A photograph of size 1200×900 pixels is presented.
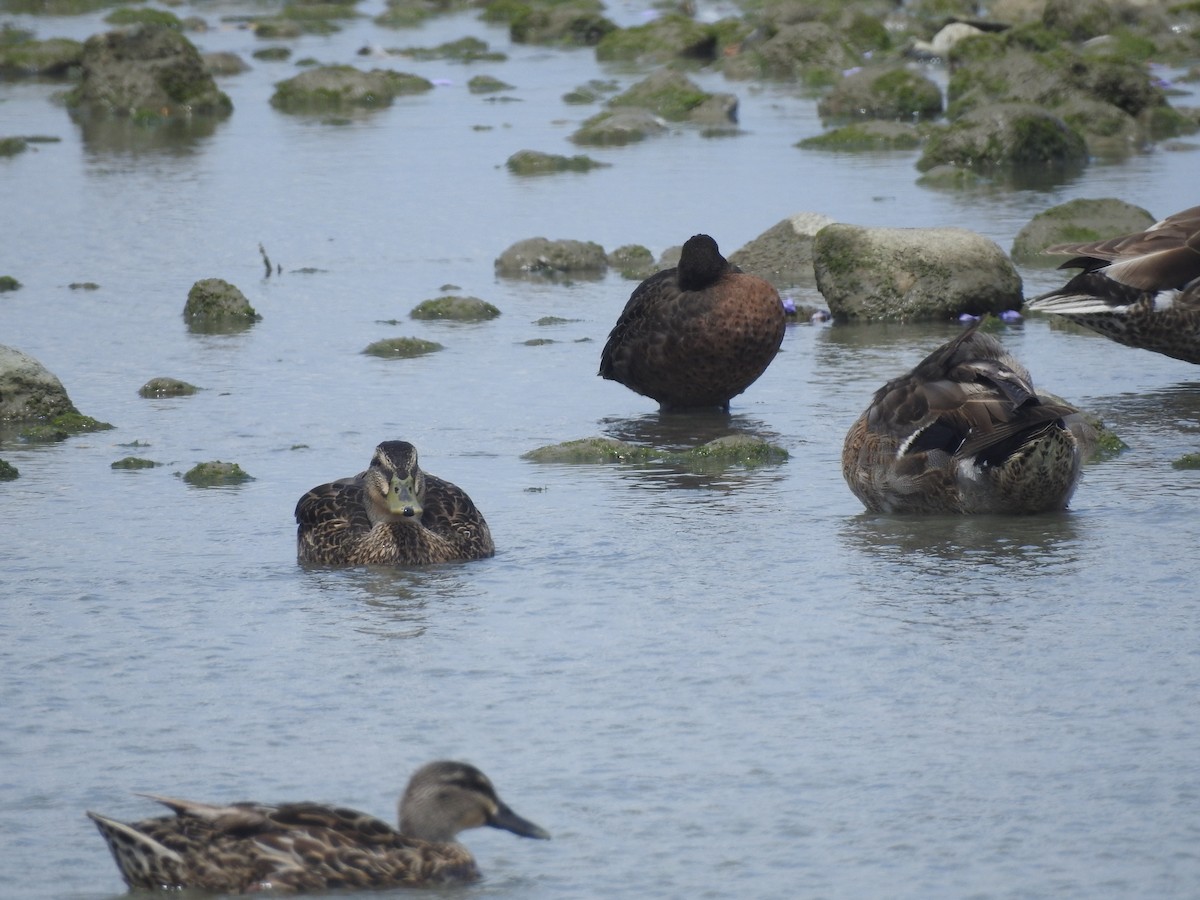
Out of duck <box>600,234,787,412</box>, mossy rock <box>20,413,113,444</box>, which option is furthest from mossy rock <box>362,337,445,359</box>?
mossy rock <box>20,413,113,444</box>

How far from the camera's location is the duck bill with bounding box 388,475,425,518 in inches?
390

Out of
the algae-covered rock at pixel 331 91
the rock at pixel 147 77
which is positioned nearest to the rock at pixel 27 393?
the rock at pixel 147 77

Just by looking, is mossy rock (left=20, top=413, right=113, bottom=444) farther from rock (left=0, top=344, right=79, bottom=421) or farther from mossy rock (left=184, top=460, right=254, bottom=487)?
mossy rock (left=184, top=460, right=254, bottom=487)

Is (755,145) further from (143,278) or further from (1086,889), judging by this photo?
(1086,889)

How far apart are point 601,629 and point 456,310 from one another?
26.7ft

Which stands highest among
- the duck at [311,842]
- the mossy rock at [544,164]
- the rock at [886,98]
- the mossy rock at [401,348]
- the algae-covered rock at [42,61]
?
the algae-covered rock at [42,61]

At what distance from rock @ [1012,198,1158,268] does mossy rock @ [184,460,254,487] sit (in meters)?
8.41

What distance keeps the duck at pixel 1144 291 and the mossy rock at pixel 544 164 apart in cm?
1172

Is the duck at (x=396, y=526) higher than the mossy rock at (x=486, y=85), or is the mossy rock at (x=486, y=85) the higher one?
the mossy rock at (x=486, y=85)

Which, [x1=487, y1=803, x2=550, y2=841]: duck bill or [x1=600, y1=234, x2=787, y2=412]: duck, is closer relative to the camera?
[x1=487, y1=803, x2=550, y2=841]: duck bill

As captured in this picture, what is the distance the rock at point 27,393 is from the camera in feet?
43.1

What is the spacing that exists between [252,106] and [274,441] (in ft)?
70.8

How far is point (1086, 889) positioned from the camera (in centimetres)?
612

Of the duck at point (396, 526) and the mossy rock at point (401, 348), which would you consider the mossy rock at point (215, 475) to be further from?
the mossy rock at point (401, 348)
